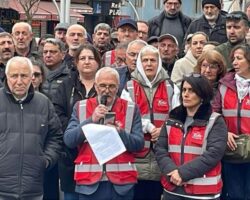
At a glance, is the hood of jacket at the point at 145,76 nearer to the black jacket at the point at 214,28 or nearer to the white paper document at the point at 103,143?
the white paper document at the point at 103,143

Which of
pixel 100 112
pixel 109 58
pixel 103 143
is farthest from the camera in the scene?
pixel 109 58

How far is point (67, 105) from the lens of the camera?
6.27 m

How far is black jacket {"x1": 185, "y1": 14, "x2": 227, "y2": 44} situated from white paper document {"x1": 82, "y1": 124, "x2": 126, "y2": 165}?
12.3ft

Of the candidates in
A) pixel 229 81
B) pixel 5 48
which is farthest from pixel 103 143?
pixel 5 48

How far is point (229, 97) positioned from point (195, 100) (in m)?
0.61

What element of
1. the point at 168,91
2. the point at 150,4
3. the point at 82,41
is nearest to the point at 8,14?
the point at 150,4

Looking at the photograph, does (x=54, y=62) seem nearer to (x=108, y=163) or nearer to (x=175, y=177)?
(x=108, y=163)

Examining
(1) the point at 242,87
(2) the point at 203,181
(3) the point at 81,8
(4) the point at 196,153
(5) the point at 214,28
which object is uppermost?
(3) the point at 81,8

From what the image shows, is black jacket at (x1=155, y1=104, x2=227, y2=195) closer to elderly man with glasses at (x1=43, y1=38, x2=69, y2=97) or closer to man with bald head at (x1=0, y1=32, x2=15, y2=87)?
elderly man with glasses at (x1=43, y1=38, x2=69, y2=97)

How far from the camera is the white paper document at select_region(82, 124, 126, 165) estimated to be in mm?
5492

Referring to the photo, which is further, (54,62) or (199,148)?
(54,62)

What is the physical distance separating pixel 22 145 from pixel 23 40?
2856mm

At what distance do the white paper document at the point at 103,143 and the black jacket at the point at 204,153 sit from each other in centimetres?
44

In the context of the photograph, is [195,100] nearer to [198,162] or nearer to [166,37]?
[198,162]
